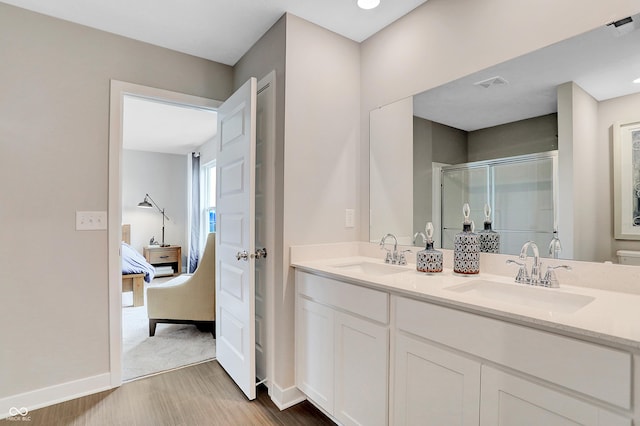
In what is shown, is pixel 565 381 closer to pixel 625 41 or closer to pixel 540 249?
pixel 540 249

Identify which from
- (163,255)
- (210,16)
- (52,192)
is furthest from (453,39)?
(163,255)

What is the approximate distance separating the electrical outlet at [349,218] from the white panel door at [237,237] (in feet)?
2.23

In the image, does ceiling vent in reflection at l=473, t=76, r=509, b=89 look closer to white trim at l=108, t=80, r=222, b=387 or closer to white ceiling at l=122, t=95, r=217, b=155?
white trim at l=108, t=80, r=222, b=387

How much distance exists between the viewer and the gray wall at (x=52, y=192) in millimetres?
1940

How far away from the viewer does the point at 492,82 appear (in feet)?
5.40

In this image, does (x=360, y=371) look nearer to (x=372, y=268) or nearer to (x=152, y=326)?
(x=372, y=268)

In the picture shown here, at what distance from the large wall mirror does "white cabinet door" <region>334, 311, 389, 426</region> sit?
73 cm

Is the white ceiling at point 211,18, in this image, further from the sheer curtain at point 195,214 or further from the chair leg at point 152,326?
the sheer curtain at point 195,214

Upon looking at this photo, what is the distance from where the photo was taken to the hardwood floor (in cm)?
185

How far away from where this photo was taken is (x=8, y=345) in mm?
1928

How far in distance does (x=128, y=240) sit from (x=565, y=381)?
647 cm

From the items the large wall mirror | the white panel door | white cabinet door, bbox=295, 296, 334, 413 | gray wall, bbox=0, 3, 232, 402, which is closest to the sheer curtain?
the white panel door

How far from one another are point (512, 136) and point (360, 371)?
4.52 feet

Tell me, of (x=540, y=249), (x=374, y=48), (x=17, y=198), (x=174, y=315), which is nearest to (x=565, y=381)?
(x=540, y=249)
